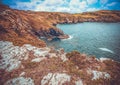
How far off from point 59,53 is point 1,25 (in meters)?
23.1

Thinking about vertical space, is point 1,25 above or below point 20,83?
above

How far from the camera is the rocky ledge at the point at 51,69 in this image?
17.9 meters

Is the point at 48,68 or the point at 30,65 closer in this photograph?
the point at 48,68

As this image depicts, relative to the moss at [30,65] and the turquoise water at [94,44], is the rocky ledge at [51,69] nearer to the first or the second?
the moss at [30,65]

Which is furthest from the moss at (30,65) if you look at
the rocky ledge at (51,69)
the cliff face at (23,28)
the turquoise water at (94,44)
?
the turquoise water at (94,44)

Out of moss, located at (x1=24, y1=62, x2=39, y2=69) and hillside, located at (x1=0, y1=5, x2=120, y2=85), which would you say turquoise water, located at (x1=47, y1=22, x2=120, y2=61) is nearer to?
hillside, located at (x1=0, y1=5, x2=120, y2=85)

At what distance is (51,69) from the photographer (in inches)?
795

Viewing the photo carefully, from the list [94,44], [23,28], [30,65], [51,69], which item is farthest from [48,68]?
[94,44]

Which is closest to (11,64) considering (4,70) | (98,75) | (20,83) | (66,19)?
(4,70)

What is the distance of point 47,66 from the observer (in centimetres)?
2108

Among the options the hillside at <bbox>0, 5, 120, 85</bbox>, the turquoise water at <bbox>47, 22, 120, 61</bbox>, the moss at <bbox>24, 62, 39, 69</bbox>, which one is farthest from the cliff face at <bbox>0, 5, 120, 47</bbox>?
the moss at <bbox>24, 62, 39, 69</bbox>

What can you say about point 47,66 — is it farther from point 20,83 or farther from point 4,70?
point 4,70

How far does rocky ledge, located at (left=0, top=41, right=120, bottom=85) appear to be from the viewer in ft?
58.7

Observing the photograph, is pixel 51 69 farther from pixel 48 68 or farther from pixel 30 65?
pixel 30 65
